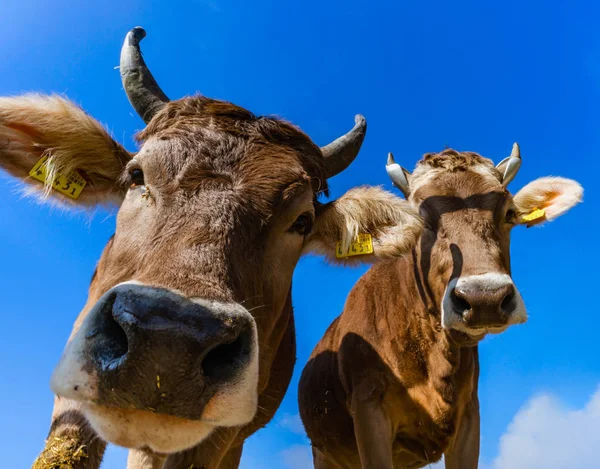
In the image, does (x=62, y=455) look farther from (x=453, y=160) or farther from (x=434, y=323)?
(x=453, y=160)

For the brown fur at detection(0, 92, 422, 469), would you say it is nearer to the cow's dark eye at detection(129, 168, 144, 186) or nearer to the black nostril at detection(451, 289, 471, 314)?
the cow's dark eye at detection(129, 168, 144, 186)

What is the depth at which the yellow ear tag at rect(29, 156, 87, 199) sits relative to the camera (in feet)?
13.4

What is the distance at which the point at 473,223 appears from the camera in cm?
596

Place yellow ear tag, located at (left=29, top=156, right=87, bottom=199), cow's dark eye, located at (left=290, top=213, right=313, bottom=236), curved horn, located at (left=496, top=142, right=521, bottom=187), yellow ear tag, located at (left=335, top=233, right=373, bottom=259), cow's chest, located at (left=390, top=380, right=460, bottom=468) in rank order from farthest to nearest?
curved horn, located at (left=496, top=142, right=521, bottom=187)
cow's chest, located at (left=390, top=380, right=460, bottom=468)
yellow ear tag, located at (left=335, top=233, right=373, bottom=259)
yellow ear tag, located at (left=29, top=156, right=87, bottom=199)
cow's dark eye, located at (left=290, top=213, right=313, bottom=236)

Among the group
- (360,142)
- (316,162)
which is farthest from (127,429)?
(360,142)

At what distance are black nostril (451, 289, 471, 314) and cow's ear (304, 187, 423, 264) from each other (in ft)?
3.22

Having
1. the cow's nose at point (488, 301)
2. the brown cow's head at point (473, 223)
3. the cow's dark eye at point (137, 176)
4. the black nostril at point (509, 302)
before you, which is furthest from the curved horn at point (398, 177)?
the cow's dark eye at point (137, 176)

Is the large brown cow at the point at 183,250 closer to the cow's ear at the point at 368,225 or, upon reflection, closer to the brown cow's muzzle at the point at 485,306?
the cow's ear at the point at 368,225

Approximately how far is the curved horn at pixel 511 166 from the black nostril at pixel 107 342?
554cm

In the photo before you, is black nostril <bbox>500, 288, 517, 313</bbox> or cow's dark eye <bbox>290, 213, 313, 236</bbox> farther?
black nostril <bbox>500, 288, 517, 313</bbox>

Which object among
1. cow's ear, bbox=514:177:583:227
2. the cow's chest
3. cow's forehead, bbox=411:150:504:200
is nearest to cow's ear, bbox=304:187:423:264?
cow's forehead, bbox=411:150:504:200

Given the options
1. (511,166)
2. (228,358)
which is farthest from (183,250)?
(511,166)

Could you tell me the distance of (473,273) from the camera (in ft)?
17.7

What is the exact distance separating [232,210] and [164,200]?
1.28ft
